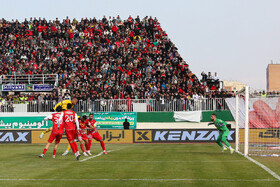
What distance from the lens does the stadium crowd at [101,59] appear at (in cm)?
4053

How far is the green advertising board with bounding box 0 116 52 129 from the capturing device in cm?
4047

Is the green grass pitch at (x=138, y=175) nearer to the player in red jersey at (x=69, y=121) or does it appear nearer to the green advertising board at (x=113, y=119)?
the player in red jersey at (x=69, y=121)

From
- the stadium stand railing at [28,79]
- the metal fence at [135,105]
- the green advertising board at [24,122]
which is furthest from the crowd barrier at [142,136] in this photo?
the stadium stand railing at [28,79]

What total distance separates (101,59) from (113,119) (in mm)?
7792

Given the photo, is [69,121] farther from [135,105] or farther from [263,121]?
[135,105]

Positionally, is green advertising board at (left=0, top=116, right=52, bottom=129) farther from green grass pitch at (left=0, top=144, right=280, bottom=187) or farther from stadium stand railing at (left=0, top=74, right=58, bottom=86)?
green grass pitch at (left=0, top=144, right=280, bottom=187)

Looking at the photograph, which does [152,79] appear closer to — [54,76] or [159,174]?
[54,76]

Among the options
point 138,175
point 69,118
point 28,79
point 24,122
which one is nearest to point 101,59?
point 28,79

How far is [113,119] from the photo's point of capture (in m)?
39.9

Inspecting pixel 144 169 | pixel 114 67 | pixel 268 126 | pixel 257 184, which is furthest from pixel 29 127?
pixel 257 184

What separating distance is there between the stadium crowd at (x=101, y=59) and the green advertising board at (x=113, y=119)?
1470 mm

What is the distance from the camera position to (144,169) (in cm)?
1374

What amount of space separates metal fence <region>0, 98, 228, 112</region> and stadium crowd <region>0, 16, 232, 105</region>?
531 millimetres

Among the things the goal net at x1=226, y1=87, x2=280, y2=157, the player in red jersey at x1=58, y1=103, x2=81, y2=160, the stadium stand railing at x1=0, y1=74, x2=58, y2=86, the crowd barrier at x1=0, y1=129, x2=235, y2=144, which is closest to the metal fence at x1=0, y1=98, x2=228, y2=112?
the crowd barrier at x1=0, y1=129, x2=235, y2=144
